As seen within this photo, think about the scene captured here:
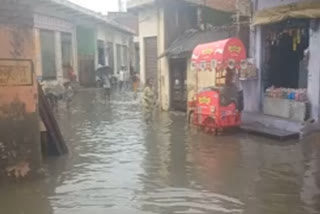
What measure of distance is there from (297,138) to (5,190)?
7.48 metres

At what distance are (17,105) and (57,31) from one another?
55.1 ft

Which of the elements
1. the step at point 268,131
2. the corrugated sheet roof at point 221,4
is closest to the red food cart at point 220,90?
the step at point 268,131

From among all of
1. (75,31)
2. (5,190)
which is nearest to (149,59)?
(75,31)

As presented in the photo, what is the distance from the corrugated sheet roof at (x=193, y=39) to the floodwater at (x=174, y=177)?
468 centimetres

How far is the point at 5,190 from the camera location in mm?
7078

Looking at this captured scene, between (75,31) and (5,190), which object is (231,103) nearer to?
(5,190)

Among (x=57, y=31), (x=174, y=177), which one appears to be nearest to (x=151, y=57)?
(x=57, y=31)

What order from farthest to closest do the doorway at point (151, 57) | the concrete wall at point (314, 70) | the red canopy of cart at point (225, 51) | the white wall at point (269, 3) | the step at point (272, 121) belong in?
the doorway at point (151, 57) < the white wall at point (269, 3) < the red canopy of cart at point (225, 51) < the step at point (272, 121) < the concrete wall at point (314, 70)

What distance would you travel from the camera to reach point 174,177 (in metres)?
7.62

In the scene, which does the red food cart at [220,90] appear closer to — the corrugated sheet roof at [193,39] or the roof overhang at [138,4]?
the corrugated sheet roof at [193,39]

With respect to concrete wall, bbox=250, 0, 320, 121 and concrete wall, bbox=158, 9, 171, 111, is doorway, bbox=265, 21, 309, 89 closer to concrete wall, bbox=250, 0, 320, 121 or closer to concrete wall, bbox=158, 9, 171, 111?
concrete wall, bbox=250, 0, 320, 121

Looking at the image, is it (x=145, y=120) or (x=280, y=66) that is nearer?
(x=280, y=66)

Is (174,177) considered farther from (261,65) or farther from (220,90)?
(261,65)

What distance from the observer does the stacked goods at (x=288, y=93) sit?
1116cm
